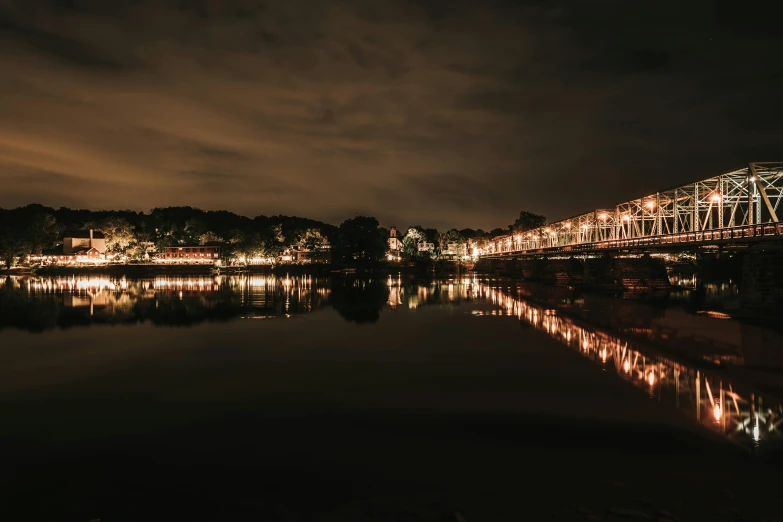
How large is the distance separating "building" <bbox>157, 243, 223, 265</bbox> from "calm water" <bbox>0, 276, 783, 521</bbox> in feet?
433

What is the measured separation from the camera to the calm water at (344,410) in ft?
34.2

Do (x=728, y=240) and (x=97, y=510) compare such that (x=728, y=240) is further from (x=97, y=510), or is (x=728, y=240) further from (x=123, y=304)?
(x=123, y=304)

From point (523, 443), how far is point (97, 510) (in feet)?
31.4

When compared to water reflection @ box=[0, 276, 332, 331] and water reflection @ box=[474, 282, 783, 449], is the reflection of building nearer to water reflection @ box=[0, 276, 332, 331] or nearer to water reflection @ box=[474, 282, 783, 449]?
water reflection @ box=[0, 276, 332, 331]

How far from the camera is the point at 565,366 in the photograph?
21.8 metres

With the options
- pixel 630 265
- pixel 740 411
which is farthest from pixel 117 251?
pixel 740 411

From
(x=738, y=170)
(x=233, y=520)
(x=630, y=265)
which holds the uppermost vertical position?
(x=738, y=170)

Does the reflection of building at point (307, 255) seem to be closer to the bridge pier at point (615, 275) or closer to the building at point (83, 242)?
the building at point (83, 242)

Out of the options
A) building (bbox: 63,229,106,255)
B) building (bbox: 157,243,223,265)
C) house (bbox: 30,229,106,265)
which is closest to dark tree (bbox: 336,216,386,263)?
building (bbox: 157,243,223,265)

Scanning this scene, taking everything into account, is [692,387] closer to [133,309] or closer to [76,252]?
[133,309]

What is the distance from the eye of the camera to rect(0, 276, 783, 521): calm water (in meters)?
10.4

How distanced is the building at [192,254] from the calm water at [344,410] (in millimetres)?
131922

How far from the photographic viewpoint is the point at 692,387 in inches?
696

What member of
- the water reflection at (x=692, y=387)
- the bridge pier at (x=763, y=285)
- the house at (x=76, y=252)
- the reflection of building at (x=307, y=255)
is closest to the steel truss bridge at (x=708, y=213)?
the bridge pier at (x=763, y=285)
